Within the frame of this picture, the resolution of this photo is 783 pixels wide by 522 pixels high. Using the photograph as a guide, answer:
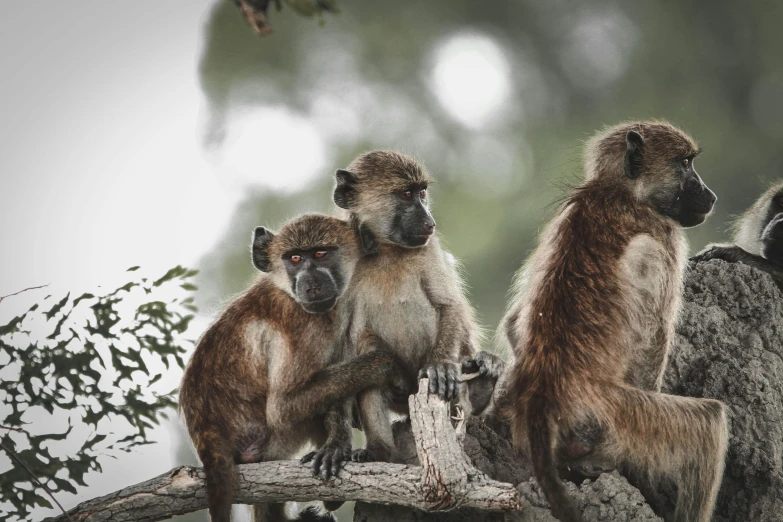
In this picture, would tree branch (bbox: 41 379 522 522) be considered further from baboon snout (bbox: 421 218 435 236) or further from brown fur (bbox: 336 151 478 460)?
baboon snout (bbox: 421 218 435 236)

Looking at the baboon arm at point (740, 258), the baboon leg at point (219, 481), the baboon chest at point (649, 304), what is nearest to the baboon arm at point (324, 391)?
the baboon leg at point (219, 481)

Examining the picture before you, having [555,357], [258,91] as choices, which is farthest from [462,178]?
[555,357]

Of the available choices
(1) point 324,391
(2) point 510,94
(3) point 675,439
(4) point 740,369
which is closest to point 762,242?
(4) point 740,369

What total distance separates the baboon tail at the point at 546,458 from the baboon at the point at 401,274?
818 millimetres

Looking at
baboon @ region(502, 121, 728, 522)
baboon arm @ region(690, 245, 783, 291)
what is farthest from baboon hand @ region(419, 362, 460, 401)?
baboon arm @ region(690, 245, 783, 291)

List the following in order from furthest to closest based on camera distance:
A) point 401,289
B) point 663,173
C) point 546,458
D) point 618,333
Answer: point 401,289 → point 663,173 → point 618,333 → point 546,458

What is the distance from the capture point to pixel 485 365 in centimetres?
566

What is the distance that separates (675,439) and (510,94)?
1189 centimetres

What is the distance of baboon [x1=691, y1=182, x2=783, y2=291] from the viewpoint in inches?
265

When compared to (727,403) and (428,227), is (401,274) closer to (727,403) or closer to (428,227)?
(428,227)

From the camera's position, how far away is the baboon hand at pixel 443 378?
518 centimetres

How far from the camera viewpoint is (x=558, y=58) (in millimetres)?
17375

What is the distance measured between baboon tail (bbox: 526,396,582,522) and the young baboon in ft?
3.09

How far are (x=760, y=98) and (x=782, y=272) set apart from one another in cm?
1092
